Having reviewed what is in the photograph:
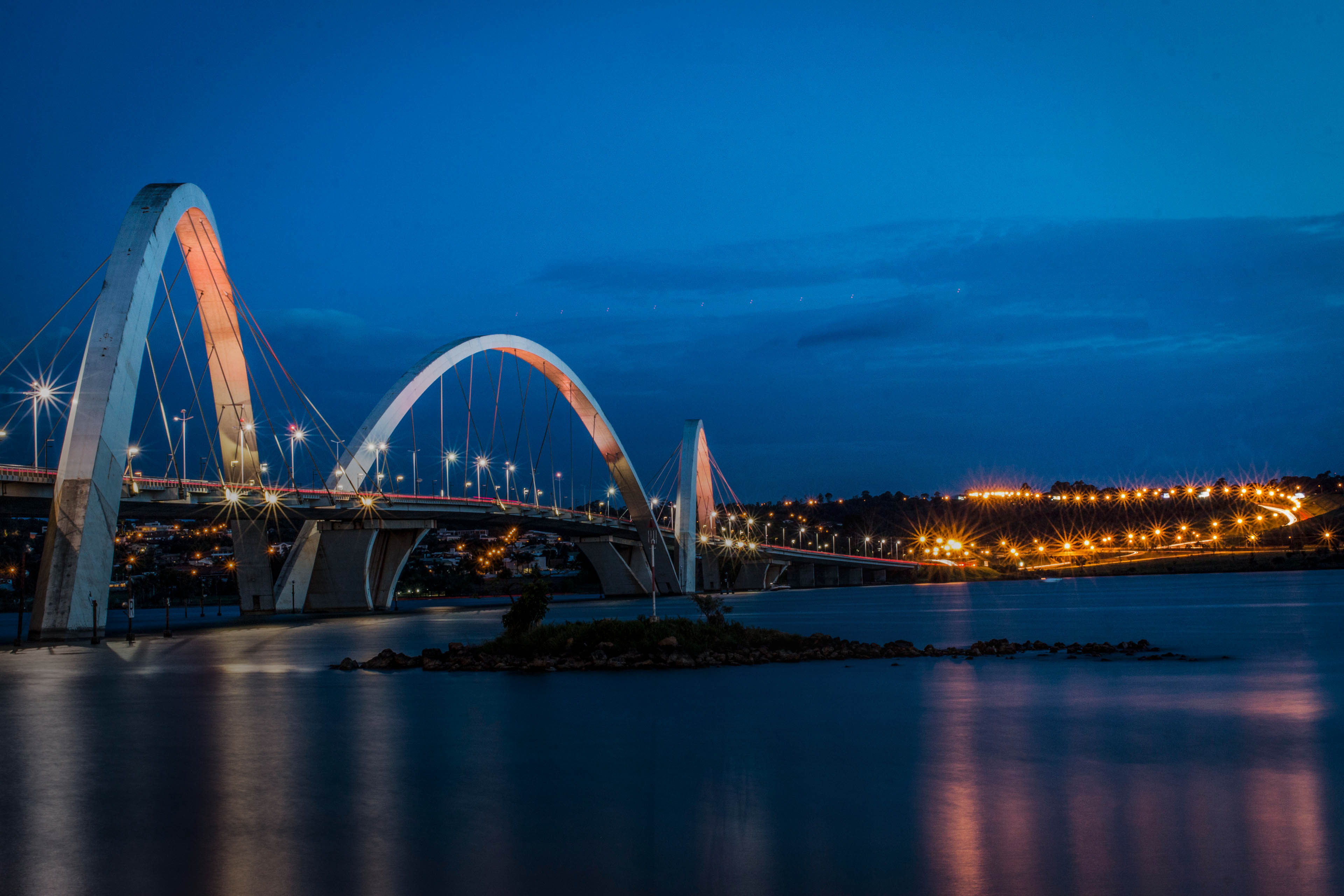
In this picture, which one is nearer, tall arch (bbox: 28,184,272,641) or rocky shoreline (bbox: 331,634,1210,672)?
rocky shoreline (bbox: 331,634,1210,672)

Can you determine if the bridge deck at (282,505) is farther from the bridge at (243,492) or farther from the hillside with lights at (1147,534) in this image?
the hillside with lights at (1147,534)

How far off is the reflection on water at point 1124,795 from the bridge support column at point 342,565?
47054 millimetres

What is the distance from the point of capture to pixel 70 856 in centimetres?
962

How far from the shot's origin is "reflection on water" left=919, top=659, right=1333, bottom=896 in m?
9.02

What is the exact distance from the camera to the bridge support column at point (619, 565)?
96.6 metres

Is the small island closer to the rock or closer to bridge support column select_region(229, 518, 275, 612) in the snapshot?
the rock

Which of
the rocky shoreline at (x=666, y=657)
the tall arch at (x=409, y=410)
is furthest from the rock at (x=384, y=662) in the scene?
the tall arch at (x=409, y=410)

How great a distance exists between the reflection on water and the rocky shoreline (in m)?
7.74

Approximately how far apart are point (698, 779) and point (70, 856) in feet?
21.2

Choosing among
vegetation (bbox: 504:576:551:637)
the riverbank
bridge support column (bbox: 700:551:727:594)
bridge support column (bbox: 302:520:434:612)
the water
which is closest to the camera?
the water

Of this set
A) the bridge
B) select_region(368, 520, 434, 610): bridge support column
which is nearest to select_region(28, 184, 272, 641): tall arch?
the bridge

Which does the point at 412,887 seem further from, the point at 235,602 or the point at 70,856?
the point at 235,602

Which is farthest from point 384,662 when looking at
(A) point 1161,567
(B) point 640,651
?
(A) point 1161,567

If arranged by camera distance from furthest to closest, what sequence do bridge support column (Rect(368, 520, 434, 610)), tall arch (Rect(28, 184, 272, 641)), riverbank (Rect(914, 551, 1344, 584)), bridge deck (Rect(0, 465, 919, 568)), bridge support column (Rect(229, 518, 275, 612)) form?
riverbank (Rect(914, 551, 1344, 584)), bridge support column (Rect(368, 520, 434, 610)), bridge support column (Rect(229, 518, 275, 612)), bridge deck (Rect(0, 465, 919, 568)), tall arch (Rect(28, 184, 272, 641))
